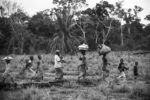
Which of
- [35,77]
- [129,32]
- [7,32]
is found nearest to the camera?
[35,77]

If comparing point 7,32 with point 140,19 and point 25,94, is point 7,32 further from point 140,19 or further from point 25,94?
point 25,94

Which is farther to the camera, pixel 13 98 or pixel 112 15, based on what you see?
pixel 112 15

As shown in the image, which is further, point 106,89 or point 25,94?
point 106,89

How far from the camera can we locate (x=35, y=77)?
1009cm

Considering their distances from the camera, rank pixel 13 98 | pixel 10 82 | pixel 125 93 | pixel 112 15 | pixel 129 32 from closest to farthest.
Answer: pixel 13 98
pixel 125 93
pixel 10 82
pixel 112 15
pixel 129 32

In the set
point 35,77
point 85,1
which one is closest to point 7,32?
point 85,1

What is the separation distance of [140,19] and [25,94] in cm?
4760

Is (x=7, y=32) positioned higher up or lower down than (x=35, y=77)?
higher up

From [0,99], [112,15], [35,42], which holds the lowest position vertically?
[0,99]

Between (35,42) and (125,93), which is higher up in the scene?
(35,42)

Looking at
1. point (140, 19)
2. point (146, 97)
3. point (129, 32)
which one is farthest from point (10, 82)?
point (140, 19)

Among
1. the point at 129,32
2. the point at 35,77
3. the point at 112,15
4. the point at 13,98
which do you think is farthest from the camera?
the point at 129,32

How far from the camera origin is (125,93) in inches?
293

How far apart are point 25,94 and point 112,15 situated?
37.5m
